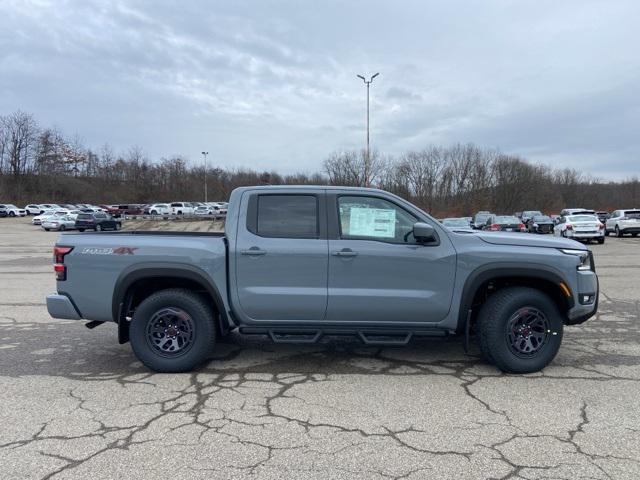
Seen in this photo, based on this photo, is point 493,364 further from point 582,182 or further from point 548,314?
point 582,182

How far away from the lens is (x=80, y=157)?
110m

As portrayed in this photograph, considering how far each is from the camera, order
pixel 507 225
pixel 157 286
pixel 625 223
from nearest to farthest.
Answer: pixel 157 286 < pixel 507 225 < pixel 625 223

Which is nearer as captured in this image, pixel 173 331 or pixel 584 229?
pixel 173 331

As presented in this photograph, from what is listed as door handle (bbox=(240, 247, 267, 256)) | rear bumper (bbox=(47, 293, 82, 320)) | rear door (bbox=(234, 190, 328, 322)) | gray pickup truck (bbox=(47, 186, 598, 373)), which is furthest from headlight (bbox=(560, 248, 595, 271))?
rear bumper (bbox=(47, 293, 82, 320))

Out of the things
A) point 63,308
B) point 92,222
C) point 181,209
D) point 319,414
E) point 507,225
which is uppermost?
point 181,209

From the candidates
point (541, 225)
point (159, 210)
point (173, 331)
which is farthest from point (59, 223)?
point (173, 331)

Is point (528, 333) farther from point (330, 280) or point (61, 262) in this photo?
point (61, 262)

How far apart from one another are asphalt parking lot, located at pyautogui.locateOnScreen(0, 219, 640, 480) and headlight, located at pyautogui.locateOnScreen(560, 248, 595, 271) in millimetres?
1092

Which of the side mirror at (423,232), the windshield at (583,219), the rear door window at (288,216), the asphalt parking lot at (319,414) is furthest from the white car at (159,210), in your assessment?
the side mirror at (423,232)

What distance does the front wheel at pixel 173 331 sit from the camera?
4.95 m

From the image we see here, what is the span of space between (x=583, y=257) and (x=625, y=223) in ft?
98.6

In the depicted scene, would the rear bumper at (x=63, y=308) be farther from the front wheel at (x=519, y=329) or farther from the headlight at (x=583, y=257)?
the headlight at (x=583, y=257)

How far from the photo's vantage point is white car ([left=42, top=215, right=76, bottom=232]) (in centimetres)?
4269

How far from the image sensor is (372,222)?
4.96m
